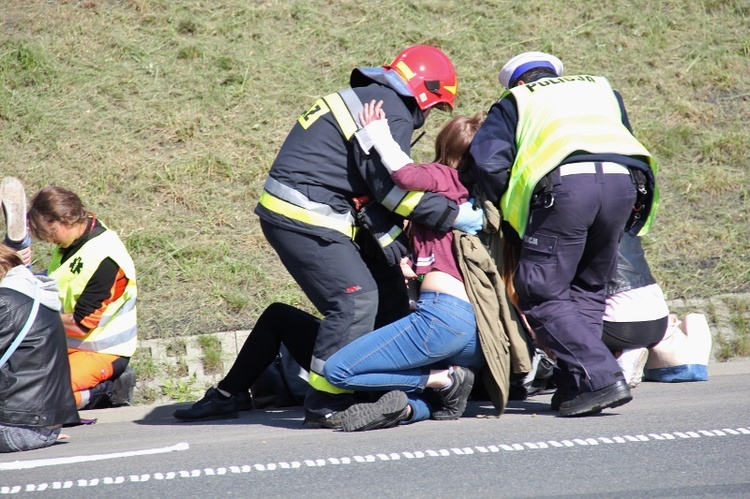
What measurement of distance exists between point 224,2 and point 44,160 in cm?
299

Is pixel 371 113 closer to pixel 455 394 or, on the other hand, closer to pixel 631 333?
pixel 455 394

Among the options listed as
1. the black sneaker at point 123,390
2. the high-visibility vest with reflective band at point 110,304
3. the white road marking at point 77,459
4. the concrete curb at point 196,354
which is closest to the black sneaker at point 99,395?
the black sneaker at point 123,390

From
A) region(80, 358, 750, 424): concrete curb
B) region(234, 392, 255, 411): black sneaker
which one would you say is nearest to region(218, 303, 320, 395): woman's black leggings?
region(234, 392, 255, 411): black sneaker

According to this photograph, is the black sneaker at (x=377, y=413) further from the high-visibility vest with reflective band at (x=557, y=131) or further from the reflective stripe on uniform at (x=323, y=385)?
the high-visibility vest with reflective band at (x=557, y=131)

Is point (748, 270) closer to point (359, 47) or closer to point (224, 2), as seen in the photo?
point (359, 47)

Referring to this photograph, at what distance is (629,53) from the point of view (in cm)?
977

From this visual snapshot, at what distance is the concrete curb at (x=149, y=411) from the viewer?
5582 millimetres

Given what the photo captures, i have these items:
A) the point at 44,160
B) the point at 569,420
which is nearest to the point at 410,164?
the point at 569,420

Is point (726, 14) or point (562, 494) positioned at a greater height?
point (726, 14)

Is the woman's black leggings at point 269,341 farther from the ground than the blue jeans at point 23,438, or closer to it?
farther from the ground

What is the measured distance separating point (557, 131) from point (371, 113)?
2.95ft

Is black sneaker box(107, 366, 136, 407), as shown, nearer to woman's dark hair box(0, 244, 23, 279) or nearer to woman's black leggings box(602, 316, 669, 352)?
woman's dark hair box(0, 244, 23, 279)

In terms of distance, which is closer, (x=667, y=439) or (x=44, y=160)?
(x=667, y=439)

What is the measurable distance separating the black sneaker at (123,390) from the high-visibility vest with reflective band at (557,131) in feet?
8.86
